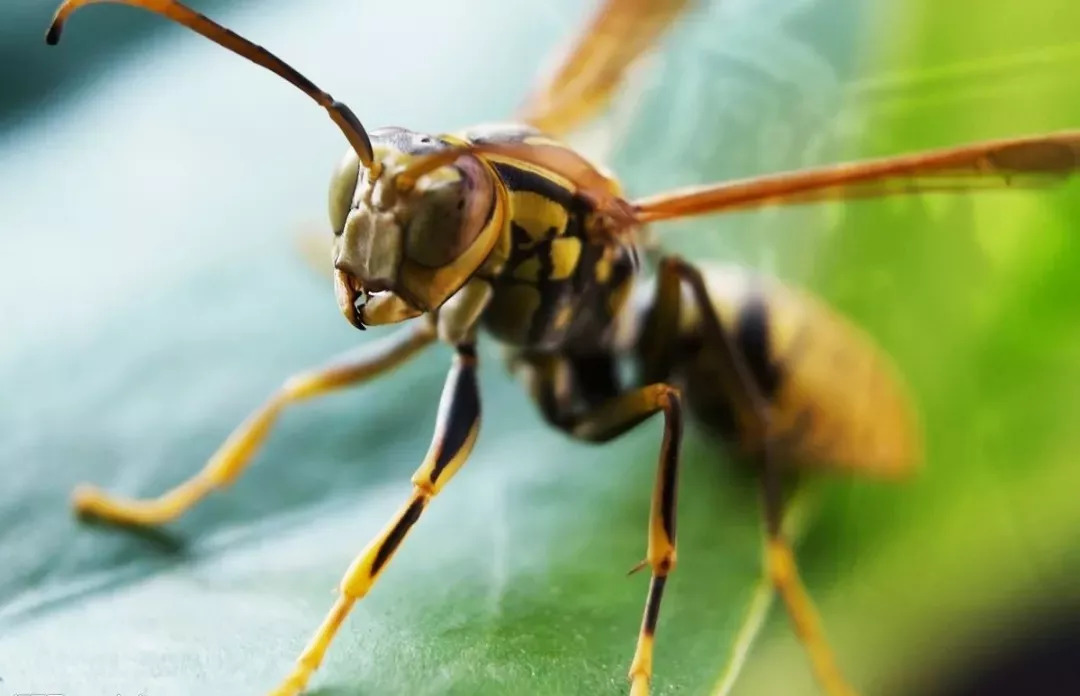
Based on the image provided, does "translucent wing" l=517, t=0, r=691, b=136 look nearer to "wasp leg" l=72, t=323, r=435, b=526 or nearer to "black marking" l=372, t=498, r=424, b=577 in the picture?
"wasp leg" l=72, t=323, r=435, b=526

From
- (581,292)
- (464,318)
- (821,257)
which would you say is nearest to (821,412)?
(821,257)

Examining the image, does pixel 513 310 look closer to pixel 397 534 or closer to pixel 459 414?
pixel 459 414

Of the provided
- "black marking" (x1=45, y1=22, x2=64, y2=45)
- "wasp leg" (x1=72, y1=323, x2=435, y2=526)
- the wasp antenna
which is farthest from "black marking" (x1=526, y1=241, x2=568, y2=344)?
"black marking" (x1=45, y1=22, x2=64, y2=45)

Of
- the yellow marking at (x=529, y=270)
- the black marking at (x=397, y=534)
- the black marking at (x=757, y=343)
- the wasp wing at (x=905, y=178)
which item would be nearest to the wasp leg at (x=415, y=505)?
the black marking at (x=397, y=534)

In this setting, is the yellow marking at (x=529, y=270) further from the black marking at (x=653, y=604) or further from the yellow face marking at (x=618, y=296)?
the black marking at (x=653, y=604)

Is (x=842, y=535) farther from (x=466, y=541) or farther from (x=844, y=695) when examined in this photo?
(x=466, y=541)

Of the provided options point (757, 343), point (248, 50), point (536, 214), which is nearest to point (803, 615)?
point (757, 343)
